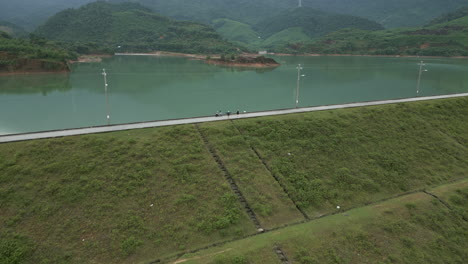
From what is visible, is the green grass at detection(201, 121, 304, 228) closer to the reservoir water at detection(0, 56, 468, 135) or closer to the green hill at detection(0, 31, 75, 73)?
the reservoir water at detection(0, 56, 468, 135)

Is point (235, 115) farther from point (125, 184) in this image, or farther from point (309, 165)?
point (125, 184)

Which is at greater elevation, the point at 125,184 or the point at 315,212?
the point at 125,184

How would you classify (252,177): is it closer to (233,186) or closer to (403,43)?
(233,186)

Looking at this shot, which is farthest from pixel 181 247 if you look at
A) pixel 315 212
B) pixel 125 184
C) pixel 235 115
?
pixel 235 115

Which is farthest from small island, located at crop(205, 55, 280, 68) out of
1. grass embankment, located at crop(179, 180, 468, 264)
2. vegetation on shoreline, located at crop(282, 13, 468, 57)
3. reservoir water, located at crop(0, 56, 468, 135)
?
grass embankment, located at crop(179, 180, 468, 264)

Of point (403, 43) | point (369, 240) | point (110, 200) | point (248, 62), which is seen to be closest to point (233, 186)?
point (110, 200)

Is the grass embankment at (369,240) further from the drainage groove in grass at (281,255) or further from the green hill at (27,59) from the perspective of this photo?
the green hill at (27,59)

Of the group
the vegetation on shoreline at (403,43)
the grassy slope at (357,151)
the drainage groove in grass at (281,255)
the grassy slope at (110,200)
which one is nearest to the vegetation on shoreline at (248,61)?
the vegetation on shoreline at (403,43)
